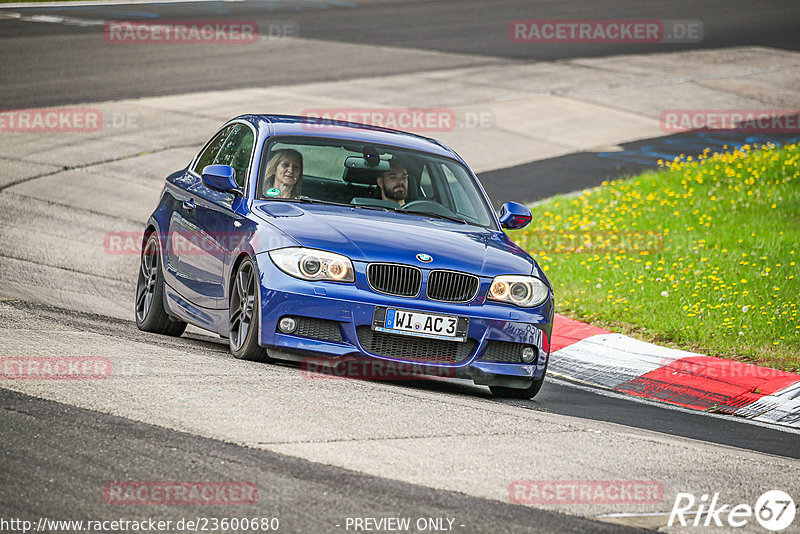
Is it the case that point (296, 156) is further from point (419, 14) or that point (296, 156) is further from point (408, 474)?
point (419, 14)

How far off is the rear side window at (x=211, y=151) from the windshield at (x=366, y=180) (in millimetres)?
920

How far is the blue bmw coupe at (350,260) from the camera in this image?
750 centimetres

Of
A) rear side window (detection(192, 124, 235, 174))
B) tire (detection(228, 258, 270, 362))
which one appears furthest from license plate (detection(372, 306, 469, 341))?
rear side window (detection(192, 124, 235, 174))

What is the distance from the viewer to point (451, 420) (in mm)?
6551

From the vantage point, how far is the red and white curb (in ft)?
29.7

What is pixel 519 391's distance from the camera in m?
8.31

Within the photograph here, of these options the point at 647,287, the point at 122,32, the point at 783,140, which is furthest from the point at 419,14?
the point at 647,287

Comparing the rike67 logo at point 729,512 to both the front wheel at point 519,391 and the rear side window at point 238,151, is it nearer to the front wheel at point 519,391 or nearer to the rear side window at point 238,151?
the front wheel at point 519,391

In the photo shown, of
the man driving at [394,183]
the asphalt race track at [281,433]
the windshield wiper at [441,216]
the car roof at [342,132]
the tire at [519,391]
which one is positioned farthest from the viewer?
the car roof at [342,132]

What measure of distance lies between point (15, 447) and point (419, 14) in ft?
103

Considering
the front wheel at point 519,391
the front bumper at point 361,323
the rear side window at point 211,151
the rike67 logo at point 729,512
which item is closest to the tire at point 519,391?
the front wheel at point 519,391

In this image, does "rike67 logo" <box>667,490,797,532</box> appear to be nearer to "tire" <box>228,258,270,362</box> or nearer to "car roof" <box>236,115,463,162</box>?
"tire" <box>228,258,270,362</box>

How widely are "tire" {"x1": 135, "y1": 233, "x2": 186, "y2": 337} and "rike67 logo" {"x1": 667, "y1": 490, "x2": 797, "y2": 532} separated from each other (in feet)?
16.3

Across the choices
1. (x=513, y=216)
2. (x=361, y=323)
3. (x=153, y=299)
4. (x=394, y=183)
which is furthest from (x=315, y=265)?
(x=153, y=299)
